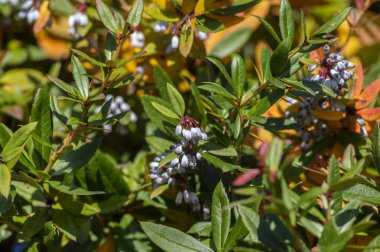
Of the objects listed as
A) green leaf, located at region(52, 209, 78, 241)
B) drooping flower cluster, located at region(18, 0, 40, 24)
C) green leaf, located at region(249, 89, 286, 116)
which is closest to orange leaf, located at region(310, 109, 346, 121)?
green leaf, located at region(249, 89, 286, 116)

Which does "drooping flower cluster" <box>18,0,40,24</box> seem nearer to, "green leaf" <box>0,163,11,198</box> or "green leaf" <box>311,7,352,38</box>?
"green leaf" <box>0,163,11,198</box>

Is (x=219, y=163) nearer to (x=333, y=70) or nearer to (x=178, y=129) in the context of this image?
(x=178, y=129)

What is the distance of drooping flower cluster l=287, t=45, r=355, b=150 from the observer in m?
1.08

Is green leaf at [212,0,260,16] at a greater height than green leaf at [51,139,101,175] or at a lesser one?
greater

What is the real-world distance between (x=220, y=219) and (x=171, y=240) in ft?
0.29

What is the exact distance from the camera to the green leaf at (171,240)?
96cm

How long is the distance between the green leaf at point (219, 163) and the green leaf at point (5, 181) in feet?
1.08

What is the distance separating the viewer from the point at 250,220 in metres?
0.88

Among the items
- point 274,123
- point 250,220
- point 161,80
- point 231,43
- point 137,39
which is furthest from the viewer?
point 231,43

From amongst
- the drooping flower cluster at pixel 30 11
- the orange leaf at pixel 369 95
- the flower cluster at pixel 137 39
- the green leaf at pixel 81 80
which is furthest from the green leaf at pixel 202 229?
the drooping flower cluster at pixel 30 11

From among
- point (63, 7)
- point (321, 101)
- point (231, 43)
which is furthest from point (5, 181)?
point (231, 43)

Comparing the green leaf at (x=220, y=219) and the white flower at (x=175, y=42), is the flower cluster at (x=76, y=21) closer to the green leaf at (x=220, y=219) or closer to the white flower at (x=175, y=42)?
the white flower at (x=175, y=42)

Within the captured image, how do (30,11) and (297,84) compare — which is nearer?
(297,84)

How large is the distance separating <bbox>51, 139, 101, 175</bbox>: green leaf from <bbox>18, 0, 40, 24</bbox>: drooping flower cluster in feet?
2.12
